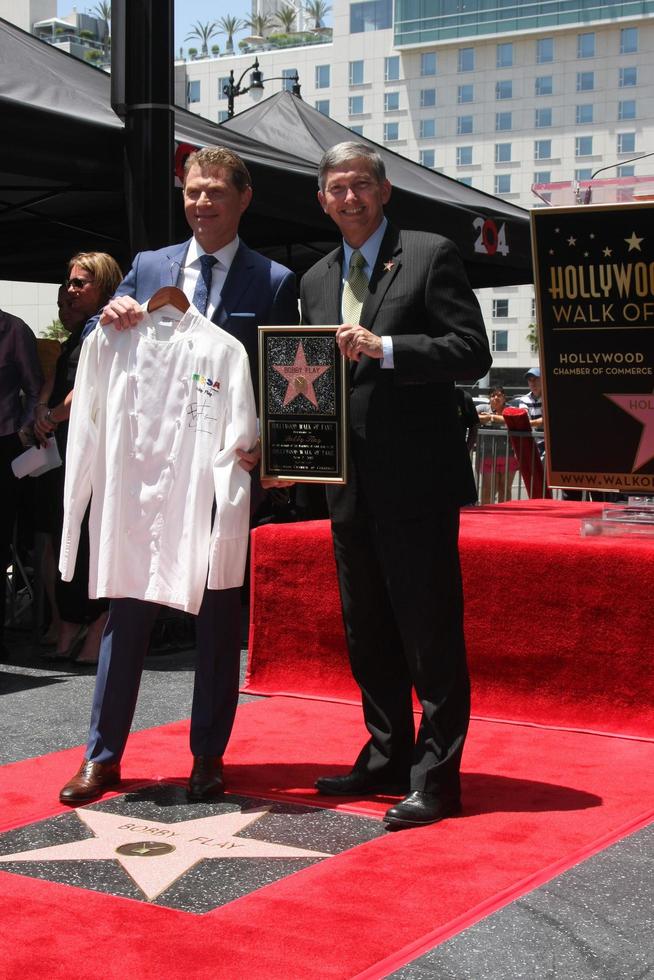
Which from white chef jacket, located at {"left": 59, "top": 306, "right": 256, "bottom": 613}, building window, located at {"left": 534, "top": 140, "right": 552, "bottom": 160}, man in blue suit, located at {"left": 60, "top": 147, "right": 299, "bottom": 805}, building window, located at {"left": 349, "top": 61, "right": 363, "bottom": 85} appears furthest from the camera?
building window, located at {"left": 349, "top": 61, "right": 363, "bottom": 85}

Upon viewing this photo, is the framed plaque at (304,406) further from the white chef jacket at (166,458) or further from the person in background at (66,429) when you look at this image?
the person in background at (66,429)

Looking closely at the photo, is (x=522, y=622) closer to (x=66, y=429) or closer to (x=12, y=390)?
(x=66, y=429)

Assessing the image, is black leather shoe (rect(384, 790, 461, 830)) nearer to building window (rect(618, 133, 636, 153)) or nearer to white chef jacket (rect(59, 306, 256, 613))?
white chef jacket (rect(59, 306, 256, 613))

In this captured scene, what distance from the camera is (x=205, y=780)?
435 centimetres

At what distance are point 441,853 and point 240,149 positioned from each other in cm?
498

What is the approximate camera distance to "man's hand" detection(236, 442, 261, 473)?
13.9ft

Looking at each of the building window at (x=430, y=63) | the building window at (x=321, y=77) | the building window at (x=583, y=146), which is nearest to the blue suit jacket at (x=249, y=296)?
the building window at (x=583, y=146)

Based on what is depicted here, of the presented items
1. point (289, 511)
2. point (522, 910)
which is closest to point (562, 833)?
point (522, 910)

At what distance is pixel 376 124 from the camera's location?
90.0m

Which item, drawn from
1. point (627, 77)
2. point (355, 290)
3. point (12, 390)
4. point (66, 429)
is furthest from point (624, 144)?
point (355, 290)

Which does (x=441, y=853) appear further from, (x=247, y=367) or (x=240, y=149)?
(x=240, y=149)

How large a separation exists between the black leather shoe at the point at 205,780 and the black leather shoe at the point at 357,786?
1.07 feet

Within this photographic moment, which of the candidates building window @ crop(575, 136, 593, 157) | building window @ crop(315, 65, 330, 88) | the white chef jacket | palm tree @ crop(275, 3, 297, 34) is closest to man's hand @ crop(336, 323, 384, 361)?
the white chef jacket

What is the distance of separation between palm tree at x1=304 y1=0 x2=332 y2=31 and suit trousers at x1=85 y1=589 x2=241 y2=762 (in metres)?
108
